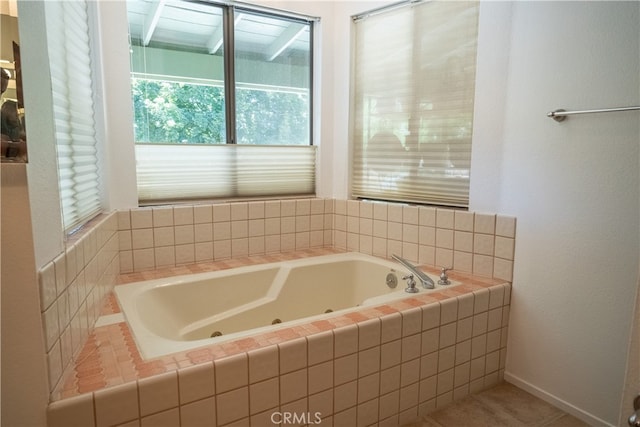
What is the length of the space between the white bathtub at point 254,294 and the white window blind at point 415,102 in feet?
1.86

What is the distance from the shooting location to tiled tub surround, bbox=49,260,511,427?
1143 millimetres

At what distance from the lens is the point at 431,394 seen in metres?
1.76

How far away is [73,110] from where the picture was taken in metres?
1.56

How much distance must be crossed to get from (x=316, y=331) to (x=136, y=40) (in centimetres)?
195

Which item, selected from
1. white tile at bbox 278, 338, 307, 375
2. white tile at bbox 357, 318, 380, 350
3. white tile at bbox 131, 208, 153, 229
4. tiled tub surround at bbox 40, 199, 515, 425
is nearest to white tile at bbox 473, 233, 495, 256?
tiled tub surround at bbox 40, 199, 515, 425

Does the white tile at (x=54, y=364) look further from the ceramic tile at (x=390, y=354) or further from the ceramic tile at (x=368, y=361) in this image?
the ceramic tile at (x=390, y=354)

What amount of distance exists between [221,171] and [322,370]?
5.11 feet

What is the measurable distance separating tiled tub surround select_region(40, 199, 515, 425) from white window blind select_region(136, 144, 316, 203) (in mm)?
148

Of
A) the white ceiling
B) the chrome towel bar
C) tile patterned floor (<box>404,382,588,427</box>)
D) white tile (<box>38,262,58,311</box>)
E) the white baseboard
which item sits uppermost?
the white ceiling

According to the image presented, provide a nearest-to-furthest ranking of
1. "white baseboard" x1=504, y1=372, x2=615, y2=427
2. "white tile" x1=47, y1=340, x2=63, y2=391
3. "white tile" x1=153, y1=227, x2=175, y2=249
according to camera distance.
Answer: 1. "white tile" x1=47, y1=340, x2=63, y2=391
2. "white baseboard" x1=504, y1=372, x2=615, y2=427
3. "white tile" x1=153, y1=227, x2=175, y2=249

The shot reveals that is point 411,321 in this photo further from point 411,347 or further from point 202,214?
point 202,214

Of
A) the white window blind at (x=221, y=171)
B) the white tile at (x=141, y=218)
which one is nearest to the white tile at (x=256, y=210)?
the white window blind at (x=221, y=171)

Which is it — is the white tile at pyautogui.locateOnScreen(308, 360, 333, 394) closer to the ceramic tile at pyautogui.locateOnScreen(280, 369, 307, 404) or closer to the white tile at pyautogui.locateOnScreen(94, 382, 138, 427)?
the ceramic tile at pyautogui.locateOnScreen(280, 369, 307, 404)

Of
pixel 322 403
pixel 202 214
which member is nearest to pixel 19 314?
pixel 322 403
